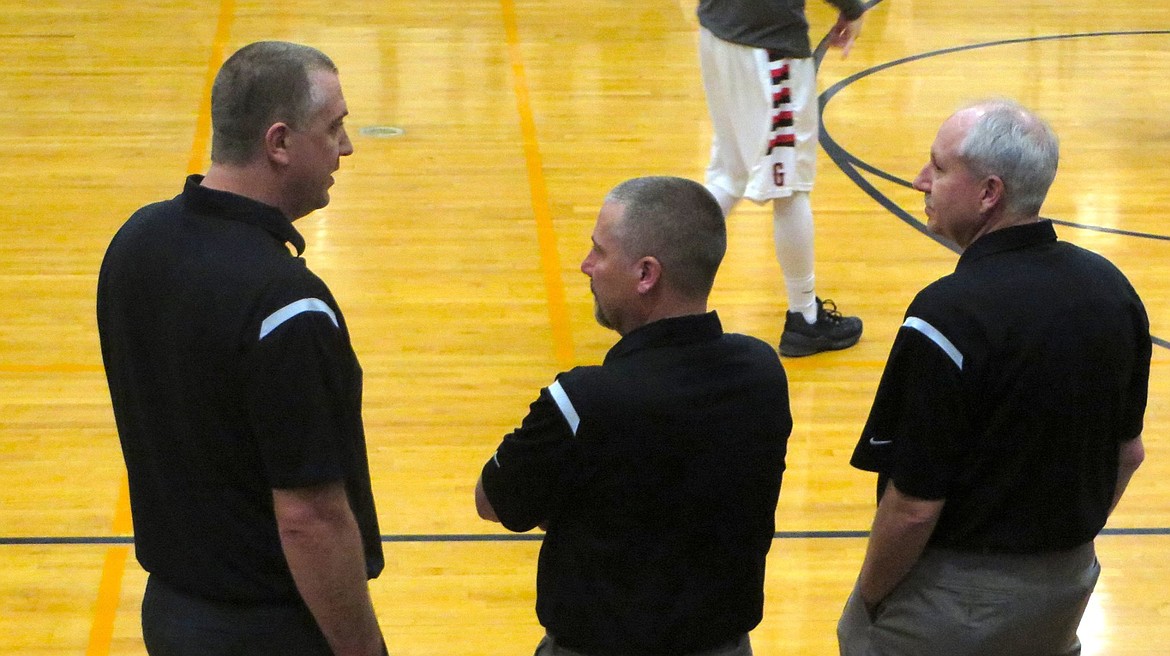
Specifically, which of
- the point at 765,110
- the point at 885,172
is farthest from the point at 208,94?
the point at 765,110

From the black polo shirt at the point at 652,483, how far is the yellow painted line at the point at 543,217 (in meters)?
2.93

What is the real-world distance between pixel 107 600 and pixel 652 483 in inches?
85.0

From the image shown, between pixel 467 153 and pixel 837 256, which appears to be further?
pixel 467 153

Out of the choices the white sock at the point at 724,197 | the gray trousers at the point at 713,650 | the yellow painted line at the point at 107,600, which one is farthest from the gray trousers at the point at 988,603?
the white sock at the point at 724,197

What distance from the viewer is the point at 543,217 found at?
6.46 m

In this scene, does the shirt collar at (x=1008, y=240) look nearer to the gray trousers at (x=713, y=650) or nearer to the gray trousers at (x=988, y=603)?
the gray trousers at (x=988, y=603)

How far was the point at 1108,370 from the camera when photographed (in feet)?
7.77

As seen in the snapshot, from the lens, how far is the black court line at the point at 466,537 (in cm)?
402

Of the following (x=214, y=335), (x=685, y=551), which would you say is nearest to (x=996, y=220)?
(x=685, y=551)

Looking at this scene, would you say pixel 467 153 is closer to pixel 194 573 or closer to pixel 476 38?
pixel 476 38

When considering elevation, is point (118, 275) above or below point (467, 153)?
above

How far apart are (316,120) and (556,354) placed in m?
3.13

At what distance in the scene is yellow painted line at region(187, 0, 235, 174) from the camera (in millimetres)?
7020

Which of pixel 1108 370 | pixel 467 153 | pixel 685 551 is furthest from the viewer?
pixel 467 153
